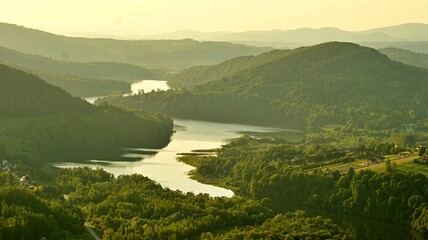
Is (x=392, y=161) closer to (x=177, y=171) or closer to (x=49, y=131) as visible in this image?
(x=177, y=171)

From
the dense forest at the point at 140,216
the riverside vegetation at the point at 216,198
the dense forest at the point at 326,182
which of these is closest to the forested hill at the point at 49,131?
the riverside vegetation at the point at 216,198

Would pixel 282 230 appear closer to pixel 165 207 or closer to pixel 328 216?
pixel 165 207

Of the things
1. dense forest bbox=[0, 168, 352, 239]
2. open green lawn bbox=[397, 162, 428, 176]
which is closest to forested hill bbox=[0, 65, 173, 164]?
dense forest bbox=[0, 168, 352, 239]

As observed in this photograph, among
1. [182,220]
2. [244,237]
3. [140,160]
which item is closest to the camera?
[244,237]

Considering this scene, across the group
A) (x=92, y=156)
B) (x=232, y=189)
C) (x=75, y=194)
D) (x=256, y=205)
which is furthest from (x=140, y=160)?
(x=256, y=205)

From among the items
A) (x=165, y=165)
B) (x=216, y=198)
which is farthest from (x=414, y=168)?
(x=165, y=165)

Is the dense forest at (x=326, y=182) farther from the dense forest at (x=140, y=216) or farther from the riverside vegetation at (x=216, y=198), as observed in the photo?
the dense forest at (x=140, y=216)

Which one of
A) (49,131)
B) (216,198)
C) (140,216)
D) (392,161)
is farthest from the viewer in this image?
(49,131)

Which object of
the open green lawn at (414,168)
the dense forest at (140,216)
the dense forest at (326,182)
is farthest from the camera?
the open green lawn at (414,168)

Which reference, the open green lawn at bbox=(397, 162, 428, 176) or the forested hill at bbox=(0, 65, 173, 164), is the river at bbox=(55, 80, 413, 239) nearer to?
the forested hill at bbox=(0, 65, 173, 164)
